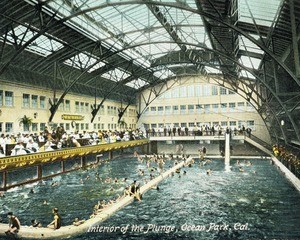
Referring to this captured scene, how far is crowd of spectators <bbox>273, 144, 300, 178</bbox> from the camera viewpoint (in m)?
24.5

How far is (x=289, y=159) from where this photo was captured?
2895 centimetres

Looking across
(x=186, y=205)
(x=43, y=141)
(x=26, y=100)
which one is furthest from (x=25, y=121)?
(x=186, y=205)

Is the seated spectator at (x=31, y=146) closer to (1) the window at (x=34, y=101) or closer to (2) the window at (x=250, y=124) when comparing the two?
(1) the window at (x=34, y=101)

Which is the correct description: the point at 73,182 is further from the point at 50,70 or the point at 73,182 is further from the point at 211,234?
the point at 211,234

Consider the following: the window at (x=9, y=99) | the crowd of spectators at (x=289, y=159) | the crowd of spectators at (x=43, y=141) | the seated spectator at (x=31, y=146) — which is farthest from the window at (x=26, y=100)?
the crowd of spectators at (x=289, y=159)

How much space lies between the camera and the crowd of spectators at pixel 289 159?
24497mm

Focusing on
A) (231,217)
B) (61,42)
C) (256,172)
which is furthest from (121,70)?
(231,217)

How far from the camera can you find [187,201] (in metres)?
22.2

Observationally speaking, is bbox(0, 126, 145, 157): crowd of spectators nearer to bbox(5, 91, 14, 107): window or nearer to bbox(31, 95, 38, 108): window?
bbox(5, 91, 14, 107): window

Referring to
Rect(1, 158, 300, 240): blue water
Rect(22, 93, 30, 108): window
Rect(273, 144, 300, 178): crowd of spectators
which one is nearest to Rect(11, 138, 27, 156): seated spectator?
Rect(1, 158, 300, 240): blue water

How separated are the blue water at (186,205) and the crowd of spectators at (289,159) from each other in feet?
4.59

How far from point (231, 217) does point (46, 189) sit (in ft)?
50.1

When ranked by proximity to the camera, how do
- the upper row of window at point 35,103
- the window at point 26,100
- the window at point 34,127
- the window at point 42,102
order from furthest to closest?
the window at point 42,102 → the window at point 34,127 → the window at point 26,100 → the upper row of window at point 35,103

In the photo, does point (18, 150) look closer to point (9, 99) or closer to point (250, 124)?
point (9, 99)
